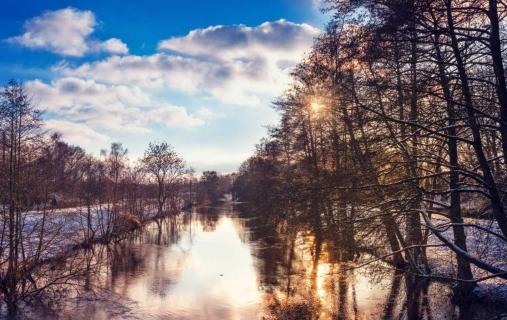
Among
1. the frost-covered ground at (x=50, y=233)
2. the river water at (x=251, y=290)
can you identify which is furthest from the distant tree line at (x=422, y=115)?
the frost-covered ground at (x=50, y=233)

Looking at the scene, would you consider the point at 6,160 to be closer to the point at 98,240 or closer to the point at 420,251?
the point at 420,251

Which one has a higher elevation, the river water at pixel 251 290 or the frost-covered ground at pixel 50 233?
the frost-covered ground at pixel 50 233

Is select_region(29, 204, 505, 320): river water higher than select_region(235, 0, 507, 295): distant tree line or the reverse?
the reverse

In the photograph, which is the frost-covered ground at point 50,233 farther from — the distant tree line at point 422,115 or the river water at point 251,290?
the distant tree line at point 422,115

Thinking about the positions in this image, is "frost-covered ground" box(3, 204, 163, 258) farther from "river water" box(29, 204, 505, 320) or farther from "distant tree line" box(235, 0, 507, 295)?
"distant tree line" box(235, 0, 507, 295)

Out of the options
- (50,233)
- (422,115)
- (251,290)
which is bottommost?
(251,290)

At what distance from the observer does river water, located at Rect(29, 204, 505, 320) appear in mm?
15008

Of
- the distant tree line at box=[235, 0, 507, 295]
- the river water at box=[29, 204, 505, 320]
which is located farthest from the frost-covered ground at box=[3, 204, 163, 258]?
the distant tree line at box=[235, 0, 507, 295]

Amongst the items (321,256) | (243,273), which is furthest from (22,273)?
(321,256)

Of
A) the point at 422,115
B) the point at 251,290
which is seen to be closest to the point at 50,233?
the point at 251,290

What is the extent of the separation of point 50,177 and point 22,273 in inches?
235

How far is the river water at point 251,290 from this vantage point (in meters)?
15.0

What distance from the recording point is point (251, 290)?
18875 mm

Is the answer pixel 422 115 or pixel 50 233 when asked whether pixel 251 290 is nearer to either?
pixel 50 233
